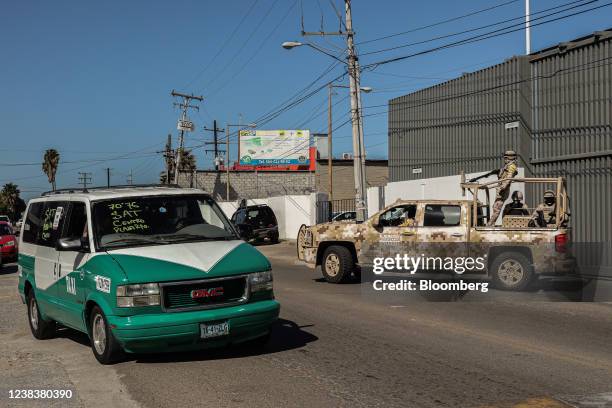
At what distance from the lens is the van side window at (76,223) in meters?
8.02

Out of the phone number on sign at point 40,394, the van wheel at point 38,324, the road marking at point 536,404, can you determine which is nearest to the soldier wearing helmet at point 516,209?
the road marking at point 536,404

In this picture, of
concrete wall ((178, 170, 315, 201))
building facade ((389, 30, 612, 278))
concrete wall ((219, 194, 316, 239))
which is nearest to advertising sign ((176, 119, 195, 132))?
concrete wall ((178, 170, 315, 201))

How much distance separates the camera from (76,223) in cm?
825

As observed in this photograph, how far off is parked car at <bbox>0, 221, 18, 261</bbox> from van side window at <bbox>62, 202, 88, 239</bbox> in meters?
16.6

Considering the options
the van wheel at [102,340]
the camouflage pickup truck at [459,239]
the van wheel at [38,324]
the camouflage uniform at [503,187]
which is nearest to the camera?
the van wheel at [102,340]

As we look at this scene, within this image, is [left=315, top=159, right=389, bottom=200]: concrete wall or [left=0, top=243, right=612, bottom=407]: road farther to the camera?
[left=315, top=159, right=389, bottom=200]: concrete wall

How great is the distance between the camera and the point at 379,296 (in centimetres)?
1312

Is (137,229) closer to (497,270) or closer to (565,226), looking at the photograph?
(497,270)

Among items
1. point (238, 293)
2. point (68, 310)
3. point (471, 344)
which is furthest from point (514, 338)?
point (68, 310)

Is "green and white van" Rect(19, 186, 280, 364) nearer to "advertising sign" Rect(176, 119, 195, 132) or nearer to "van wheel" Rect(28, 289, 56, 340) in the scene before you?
"van wheel" Rect(28, 289, 56, 340)

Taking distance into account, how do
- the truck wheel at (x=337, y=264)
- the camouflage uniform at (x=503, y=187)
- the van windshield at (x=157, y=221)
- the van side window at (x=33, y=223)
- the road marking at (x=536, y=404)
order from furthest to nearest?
the truck wheel at (x=337, y=264) < the camouflage uniform at (x=503, y=187) < the van side window at (x=33, y=223) < the van windshield at (x=157, y=221) < the road marking at (x=536, y=404)

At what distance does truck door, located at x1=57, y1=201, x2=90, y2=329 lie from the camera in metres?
7.63

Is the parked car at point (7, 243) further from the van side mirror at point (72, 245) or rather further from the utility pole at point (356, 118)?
the van side mirror at point (72, 245)
